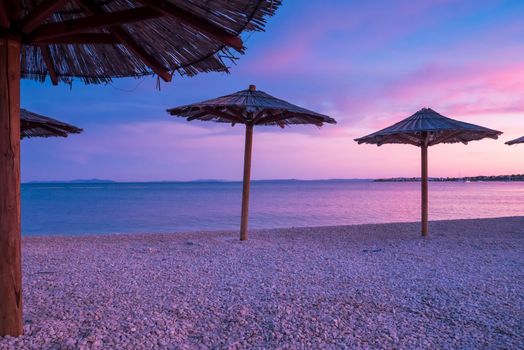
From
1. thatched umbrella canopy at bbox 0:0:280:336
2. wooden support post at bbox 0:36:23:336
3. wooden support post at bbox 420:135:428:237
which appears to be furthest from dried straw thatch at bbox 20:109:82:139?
wooden support post at bbox 420:135:428:237

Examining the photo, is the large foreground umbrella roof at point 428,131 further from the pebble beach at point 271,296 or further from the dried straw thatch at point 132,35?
the dried straw thatch at point 132,35

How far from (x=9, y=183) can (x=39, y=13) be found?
1.00 meters

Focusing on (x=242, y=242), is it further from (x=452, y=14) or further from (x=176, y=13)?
(x=452, y=14)

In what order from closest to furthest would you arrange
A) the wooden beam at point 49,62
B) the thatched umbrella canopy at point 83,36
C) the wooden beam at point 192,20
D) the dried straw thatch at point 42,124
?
the wooden beam at point 192,20
the thatched umbrella canopy at point 83,36
the wooden beam at point 49,62
the dried straw thatch at point 42,124

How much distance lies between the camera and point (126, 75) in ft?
11.3

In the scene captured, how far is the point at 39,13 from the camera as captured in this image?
7.22 ft

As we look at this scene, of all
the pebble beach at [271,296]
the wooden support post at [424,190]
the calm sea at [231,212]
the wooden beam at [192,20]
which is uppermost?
the wooden beam at [192,20]

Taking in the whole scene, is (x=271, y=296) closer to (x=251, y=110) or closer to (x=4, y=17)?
(x=4, y=17)

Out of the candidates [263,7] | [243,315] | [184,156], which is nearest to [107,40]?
[263,7]

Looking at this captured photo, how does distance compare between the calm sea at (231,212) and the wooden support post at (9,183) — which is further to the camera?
the calm sea at (231,212)

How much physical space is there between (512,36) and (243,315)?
12.8m

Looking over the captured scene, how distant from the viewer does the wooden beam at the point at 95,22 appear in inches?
87.2

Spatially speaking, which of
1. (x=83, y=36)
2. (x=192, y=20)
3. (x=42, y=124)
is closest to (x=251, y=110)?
(x=83, y=36)

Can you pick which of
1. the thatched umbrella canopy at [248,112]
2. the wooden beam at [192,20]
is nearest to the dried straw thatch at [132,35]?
the wooden beam at [192,20]
